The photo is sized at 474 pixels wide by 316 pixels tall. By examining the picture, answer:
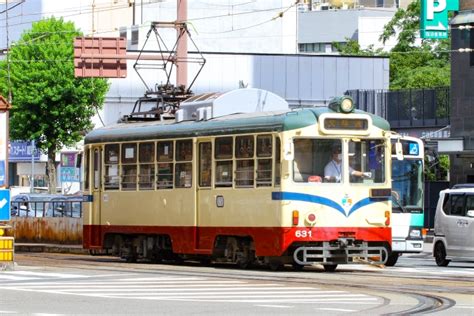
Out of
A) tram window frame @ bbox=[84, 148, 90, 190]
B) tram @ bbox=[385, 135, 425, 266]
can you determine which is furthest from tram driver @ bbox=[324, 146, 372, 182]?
tram window frame @ bbox=[84, 148, 90, 190]

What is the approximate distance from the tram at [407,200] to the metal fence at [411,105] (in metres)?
27.9

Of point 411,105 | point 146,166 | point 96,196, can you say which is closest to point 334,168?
point 146,166

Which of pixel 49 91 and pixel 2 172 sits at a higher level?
pixel 49 91

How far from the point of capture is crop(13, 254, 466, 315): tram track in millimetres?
19025

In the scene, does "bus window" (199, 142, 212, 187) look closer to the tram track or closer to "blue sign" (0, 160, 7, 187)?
the tram track

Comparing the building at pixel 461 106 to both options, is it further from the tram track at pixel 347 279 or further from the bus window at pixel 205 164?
the bus window at pixel 205 164

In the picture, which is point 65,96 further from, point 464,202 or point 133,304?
point 133,304

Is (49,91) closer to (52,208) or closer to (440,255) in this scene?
(52,208)

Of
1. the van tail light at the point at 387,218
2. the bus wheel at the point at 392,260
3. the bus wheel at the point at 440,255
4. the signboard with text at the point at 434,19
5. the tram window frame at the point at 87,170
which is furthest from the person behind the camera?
the signboard with text at the point at 434,19

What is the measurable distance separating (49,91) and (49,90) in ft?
0.27

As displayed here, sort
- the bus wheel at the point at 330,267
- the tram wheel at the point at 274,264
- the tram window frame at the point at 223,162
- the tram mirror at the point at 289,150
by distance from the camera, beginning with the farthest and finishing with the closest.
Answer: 1. the bus wheel at the point at 330,267
2. the tram window frame at the point at 223,162
3. the tram wheel at the point at 274,264
4. the tram mirror at the point at 289,150

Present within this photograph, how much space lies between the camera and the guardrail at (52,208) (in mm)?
43406

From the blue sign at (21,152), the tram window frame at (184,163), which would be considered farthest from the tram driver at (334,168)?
the blue sign at (21,152)

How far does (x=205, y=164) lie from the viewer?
2900 centimetres
